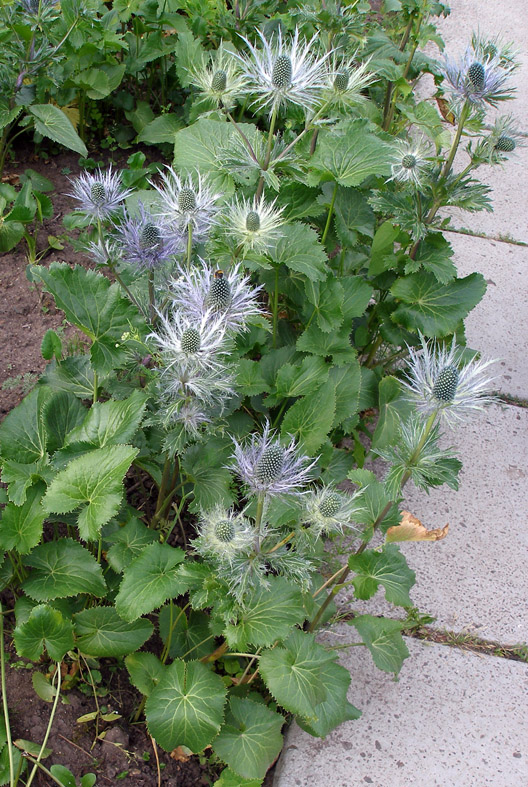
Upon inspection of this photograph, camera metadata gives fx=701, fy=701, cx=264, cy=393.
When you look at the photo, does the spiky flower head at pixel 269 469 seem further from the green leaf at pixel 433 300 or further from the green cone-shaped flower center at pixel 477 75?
the green cone-shaped flower center at pixel 477 75

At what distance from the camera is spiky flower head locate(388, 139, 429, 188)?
8.00 feet

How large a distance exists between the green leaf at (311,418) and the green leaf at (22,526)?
786mm

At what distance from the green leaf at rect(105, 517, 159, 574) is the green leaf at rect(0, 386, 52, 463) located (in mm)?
341

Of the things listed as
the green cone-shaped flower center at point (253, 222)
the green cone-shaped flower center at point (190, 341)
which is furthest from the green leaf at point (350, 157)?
the green cone-shaped flower center at point (190, 341)

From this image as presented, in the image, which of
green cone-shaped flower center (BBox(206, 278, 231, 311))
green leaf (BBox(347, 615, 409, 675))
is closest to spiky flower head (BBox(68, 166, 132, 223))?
green cone-shaped flower center (BBox(206, 278, 231, 311))

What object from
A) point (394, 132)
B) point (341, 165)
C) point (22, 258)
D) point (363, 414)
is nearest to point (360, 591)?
point (363, 414)

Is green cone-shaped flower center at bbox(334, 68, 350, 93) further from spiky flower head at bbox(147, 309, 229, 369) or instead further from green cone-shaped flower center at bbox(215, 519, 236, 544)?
green cone-shaped flower center at bbox(215, 519, 236, 544)

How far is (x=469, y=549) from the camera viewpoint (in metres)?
2.71

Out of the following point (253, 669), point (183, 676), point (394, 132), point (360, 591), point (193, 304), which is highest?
point (193, 304)

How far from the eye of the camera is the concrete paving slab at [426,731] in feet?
6.78

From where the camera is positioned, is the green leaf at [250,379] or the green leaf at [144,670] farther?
the green leaf at [250,379]

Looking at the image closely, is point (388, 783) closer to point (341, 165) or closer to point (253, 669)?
point (253, 669)

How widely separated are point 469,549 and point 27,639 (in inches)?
65.5

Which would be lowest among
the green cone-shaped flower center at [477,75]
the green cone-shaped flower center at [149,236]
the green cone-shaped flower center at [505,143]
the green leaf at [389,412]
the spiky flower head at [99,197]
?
the green leaf at [389,412]
